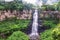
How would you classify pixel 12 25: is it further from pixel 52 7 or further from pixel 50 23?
pixel 52 7

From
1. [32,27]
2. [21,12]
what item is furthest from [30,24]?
[21,12]

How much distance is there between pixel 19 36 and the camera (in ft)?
29.5

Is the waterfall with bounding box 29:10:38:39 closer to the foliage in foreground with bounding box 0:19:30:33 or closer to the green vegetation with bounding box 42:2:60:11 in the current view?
the foliage in foreground with bounding box 0:19:30:33

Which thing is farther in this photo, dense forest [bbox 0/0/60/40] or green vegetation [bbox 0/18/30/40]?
green vegetation [bbox 0/18/30/40]

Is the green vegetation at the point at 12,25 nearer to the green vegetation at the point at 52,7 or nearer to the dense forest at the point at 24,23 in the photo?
the dense forest at the point at 24,23

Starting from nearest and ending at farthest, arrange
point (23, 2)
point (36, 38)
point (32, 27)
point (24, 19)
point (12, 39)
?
1. point (12, 39)
2. point (36, 38)
3. point (32, 27)
4. point (24, 19)
5. point (23, 2)

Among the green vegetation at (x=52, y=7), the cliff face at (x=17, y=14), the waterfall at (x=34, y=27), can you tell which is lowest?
the waterfall at (x=34, y=27)

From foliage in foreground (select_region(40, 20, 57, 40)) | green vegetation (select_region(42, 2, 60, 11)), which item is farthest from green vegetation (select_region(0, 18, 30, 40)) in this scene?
green vegetation (select_region(42, 2, 60, 11))

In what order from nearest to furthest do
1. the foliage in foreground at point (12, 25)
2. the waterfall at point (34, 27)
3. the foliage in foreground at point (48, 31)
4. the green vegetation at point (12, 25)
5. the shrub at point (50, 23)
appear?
the foliage in foreground at point (48, 31) < the waterfall at point (34, 27) < the green vegetation at point (12, 25) < the foliage in foreground at point (12, 25) < the shrub at point (50, 23)

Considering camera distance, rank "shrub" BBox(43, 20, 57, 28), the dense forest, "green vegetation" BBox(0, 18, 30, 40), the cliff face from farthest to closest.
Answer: the cliff face < "shrub" BBox(43, 20, 57, 28) < "green vegetation" BBox(0, 18, 30, 40) < the dense forest

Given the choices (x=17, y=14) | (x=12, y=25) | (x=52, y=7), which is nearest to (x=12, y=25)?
(x=12, y=25)

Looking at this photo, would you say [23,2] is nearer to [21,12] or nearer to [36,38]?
[21,12]

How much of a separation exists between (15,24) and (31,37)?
1531mm

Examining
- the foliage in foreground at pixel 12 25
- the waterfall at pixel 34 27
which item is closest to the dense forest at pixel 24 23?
the foliage in foreground at pixel 12 25
